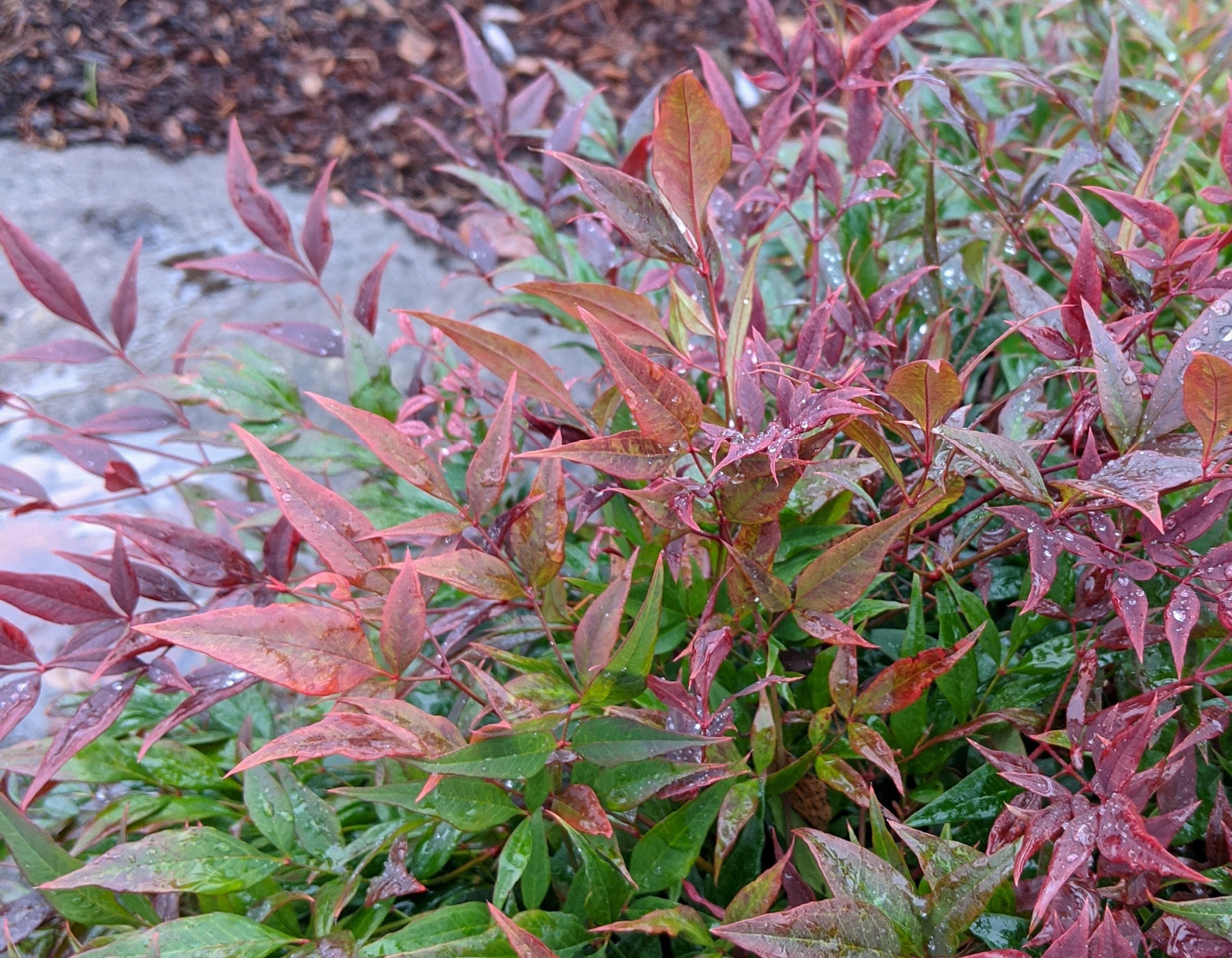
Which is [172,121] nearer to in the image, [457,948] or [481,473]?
[481,473]

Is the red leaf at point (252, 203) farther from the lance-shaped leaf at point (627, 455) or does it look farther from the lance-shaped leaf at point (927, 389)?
the lance-shaped leaf at point (927, 389)

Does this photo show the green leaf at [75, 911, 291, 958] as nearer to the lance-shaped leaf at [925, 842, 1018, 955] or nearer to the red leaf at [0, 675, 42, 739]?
the red leaf at [0, 675, 42, 739]

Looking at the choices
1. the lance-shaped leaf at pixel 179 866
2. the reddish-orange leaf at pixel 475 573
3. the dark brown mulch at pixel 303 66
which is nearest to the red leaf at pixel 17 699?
the lance-shaped leaf at pixel 179 866

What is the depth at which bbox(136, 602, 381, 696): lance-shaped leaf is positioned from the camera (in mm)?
591

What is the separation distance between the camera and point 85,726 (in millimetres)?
833

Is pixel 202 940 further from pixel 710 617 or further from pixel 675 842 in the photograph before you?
pixel 710 617

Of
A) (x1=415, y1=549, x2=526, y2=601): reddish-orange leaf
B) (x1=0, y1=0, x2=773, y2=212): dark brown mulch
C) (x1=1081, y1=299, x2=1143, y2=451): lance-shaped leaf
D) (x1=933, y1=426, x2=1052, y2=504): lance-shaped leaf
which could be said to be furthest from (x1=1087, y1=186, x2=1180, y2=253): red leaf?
(x1=0, y1=0, x2=773, y2=212): dark brown mulch

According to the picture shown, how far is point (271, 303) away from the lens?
208 centimetres

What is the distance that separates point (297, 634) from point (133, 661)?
0.36m

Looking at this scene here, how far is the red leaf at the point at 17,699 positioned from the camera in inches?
31.5

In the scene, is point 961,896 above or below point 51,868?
above

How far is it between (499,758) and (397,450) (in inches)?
10.8

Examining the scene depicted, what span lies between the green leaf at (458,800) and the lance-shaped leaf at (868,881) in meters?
0.28

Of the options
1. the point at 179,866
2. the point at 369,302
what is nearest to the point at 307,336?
the point at 369,302
